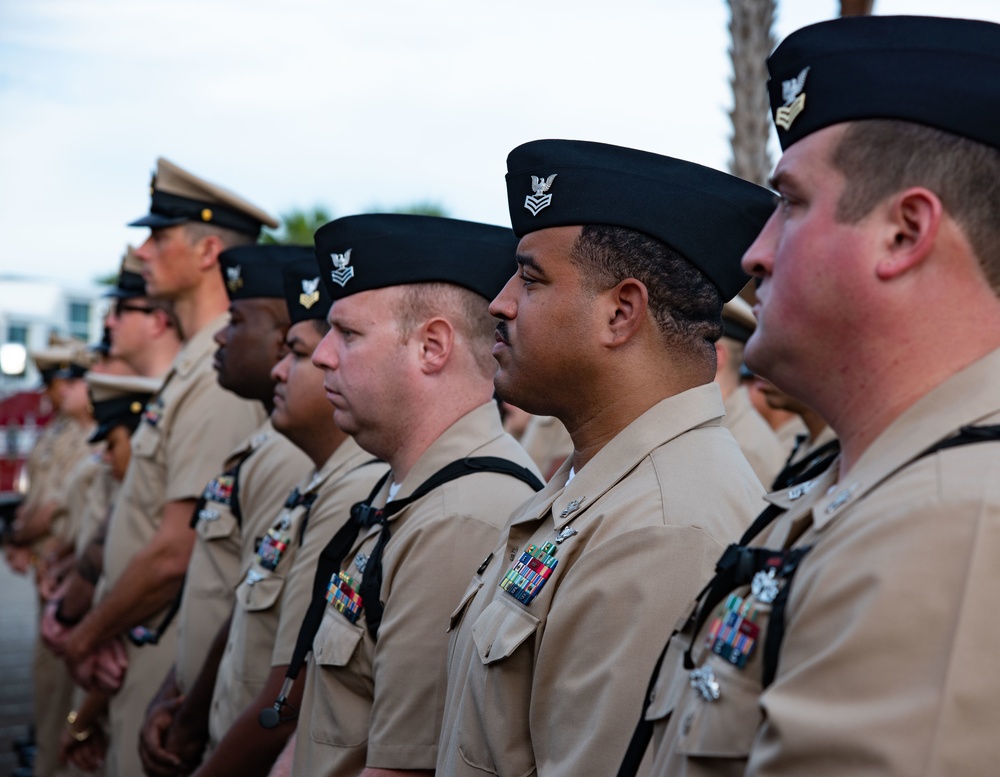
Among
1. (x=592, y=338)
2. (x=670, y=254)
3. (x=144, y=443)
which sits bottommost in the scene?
(x=144, y=443)

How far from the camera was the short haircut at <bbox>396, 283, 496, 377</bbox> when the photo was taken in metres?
3.35

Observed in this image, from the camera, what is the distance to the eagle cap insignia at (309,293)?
4.09m

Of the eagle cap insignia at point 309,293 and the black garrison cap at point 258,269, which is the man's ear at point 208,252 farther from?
the eagle cap insignia at point 309,293

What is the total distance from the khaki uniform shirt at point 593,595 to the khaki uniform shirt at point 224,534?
6.66ft

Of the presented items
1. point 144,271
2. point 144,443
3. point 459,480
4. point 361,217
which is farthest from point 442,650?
point 144,271

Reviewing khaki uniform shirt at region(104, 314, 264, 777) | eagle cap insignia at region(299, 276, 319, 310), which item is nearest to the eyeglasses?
khaki uniform shirt at region(104, 314, 264, 777)

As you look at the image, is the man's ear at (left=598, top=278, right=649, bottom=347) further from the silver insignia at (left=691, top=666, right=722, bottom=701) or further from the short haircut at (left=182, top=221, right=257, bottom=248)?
the short haircut at (left=182, top=221, right=257, bottom=248)

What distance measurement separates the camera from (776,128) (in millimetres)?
1727

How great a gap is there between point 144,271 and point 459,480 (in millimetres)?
3360

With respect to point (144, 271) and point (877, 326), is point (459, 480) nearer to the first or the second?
point (877, 326)

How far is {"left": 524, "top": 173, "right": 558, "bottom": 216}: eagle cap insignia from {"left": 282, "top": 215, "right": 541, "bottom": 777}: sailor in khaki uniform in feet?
2.59

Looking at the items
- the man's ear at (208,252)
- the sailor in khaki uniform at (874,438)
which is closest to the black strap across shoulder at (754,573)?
the sailor in khaki uniform at (874,438)

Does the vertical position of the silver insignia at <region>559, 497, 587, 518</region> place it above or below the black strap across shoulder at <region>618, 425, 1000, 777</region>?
below

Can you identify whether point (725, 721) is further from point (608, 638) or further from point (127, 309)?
point (127, 309)
